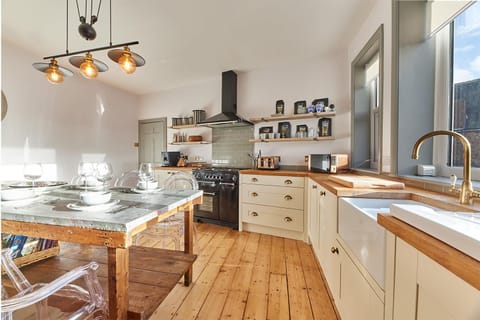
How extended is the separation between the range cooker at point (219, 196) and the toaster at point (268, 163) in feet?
1.30

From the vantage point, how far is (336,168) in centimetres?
249

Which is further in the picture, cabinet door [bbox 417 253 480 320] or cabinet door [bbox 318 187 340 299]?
cabinet door [bbox 318 187 340 299]

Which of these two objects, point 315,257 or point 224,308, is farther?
point 315,257

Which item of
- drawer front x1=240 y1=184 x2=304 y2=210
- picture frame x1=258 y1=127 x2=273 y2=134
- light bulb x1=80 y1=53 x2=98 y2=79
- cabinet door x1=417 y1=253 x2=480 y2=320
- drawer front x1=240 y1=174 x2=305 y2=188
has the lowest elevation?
drawer front x1=240 y1=184 x2=304 y2=210

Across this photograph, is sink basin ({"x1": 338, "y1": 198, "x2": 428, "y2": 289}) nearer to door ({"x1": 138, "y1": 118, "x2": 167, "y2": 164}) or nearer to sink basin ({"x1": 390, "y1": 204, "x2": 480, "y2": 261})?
sink basin ({"x1": 390, "y1": 204, "x2": 480, "y2": 261})

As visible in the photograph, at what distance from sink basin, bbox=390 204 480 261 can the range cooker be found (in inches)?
92.2

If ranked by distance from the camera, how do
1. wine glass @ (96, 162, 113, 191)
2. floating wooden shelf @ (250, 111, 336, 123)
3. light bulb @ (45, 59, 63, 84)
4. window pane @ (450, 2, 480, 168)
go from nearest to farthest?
window pane @ (450, 2, 480, 168)
wine glass @ (96, 162, 113, 191)
light bulb @ (45, 59, 63, 84)
floating wooden shelf @ (250, 111, 336, 123)

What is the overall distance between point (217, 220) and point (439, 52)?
2997 millimetres

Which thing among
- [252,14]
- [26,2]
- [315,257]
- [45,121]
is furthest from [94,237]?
[45,121]

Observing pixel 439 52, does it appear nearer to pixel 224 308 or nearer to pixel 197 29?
pixel 197 29

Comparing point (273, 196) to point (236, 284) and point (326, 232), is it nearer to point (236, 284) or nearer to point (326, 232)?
point (326, 232)

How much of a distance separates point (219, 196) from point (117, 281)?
6.98 feet

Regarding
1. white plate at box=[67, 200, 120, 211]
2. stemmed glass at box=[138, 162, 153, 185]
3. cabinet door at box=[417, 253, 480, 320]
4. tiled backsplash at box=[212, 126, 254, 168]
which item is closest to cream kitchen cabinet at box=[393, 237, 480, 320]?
cabinet door at box=[417, 253, 480, 320]

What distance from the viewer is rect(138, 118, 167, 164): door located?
4.49 meters
